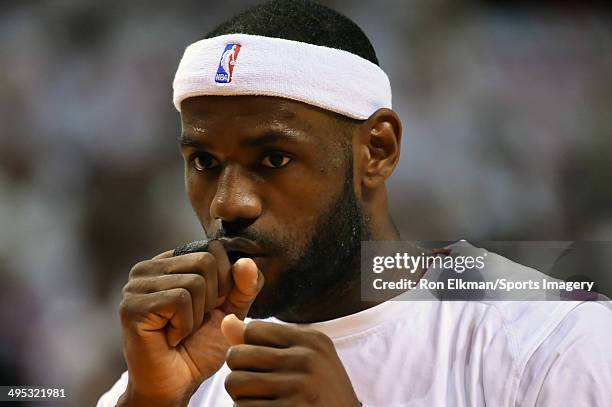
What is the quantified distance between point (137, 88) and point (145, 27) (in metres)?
0.16

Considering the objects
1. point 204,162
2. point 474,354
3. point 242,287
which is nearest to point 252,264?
point 242,287

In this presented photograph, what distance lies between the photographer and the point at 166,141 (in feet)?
8.30

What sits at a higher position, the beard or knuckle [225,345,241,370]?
the beard

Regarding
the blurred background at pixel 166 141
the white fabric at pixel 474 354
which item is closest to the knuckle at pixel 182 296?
the white fabric at pixel 474 354

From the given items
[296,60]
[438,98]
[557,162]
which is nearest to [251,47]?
[296,60]

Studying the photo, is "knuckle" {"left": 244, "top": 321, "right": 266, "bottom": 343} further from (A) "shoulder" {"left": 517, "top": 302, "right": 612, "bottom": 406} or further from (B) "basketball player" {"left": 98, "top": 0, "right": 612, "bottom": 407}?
(A) "shoulder" {"left": 517, "top": 302, "right": 612, "bottom": 406}

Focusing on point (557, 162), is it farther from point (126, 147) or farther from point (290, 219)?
point (126, 147)

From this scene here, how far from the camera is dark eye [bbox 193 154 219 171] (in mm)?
1921

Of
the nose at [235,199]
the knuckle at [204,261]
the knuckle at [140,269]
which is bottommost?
the knuckle at [140,269]

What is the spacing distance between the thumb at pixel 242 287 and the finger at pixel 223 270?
0.01 metres

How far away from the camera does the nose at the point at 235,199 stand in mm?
1812

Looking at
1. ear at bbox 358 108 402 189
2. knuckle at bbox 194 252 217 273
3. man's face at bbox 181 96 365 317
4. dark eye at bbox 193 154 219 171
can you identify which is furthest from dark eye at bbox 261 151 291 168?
knuckle at bbox 194 252 217 273

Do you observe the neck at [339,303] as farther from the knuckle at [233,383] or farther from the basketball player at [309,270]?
the knuckle at [233,383]

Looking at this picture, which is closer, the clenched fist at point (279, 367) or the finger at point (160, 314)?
the clenched fist at point (279, 367)
